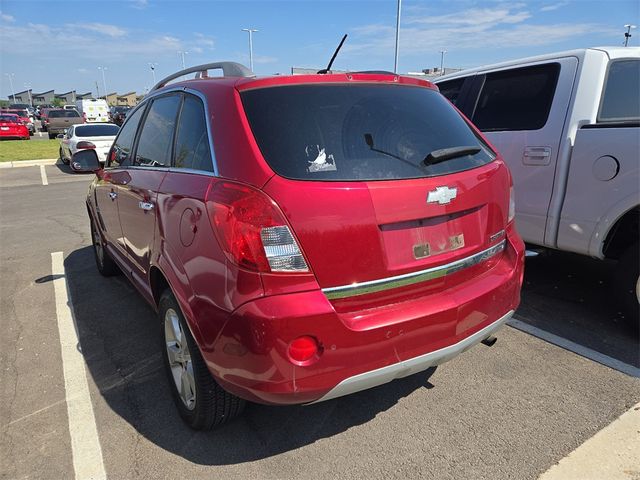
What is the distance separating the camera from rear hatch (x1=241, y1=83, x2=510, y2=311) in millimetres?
1900

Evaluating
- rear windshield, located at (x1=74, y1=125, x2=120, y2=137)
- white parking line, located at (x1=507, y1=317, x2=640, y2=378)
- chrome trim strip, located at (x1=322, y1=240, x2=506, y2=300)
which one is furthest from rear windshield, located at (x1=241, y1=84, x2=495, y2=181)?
rear windshield, located at (x1=74, y1=125, x2=120, y2=137)

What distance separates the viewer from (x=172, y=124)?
2756 millimetres

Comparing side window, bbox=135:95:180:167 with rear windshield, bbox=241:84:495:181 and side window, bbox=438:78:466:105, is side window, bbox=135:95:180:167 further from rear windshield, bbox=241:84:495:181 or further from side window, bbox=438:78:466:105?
side window, bbox=438:78:466:105

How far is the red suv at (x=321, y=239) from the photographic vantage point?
6.10 feet

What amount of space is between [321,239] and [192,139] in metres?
1.02

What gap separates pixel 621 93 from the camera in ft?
12.0

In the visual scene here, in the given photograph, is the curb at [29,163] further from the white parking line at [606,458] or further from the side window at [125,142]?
the white parking line at [606,458]

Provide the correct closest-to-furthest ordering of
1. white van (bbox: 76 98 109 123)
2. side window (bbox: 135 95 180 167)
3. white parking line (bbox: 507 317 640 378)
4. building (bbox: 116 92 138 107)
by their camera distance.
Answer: side window (bbox: 135 95 180 167)
white parking line (bbox: 507 317 640 378)
white van (bbox: 76 98 109 123)
building (bbox: 116 92 138 107)

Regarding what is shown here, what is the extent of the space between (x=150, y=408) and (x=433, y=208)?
1.98 meters

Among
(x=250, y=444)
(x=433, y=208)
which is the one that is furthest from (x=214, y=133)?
(x=250, y=444)

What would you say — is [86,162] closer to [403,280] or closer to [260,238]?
[260,238]

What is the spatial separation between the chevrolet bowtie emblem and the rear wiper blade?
157mm

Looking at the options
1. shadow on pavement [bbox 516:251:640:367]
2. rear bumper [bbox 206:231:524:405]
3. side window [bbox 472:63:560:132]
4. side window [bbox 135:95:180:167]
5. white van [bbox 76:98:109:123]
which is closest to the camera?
rear bumper [bbox 206:231:524:405]

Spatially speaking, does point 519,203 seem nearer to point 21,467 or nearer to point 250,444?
point 250,444
